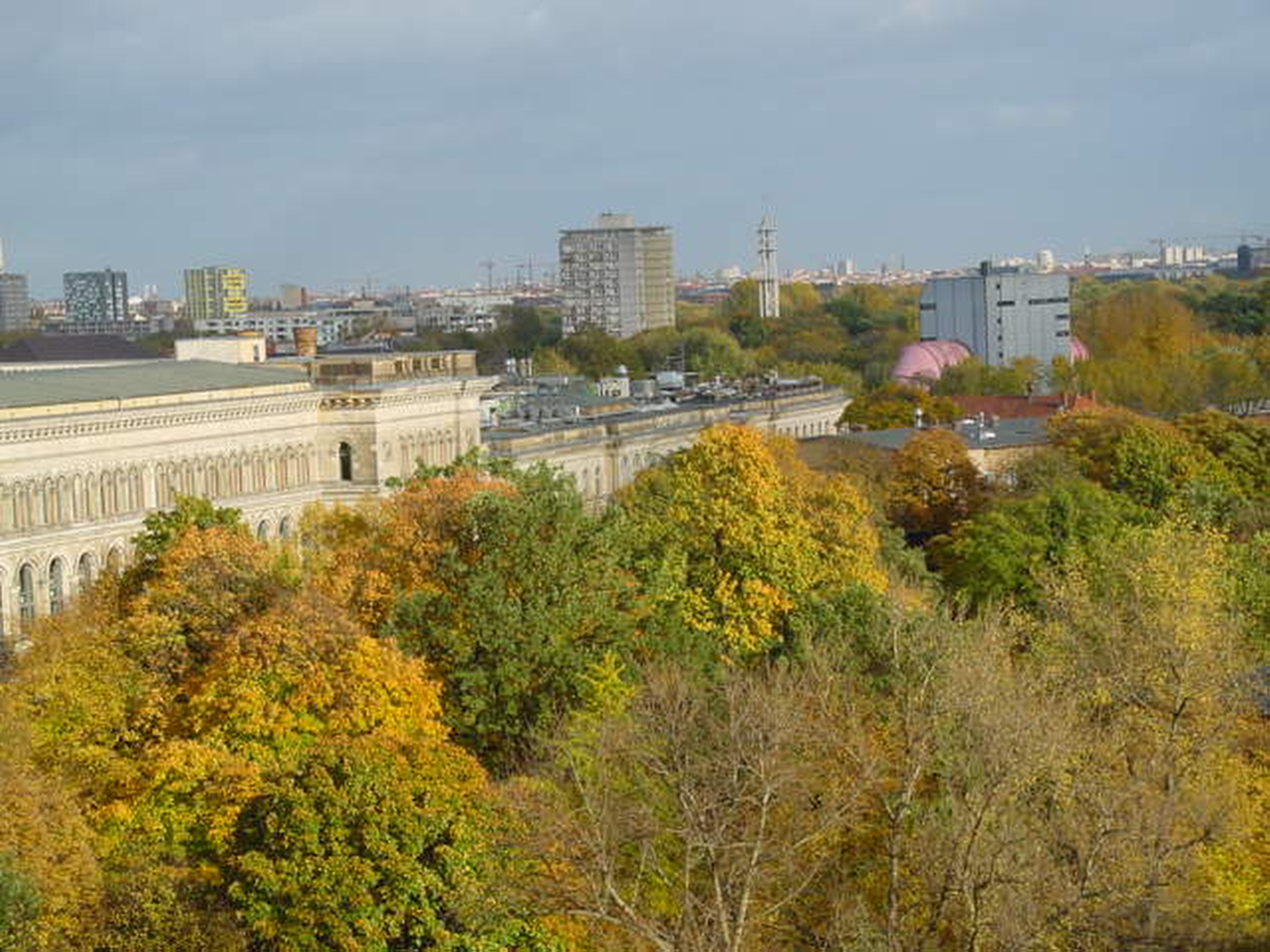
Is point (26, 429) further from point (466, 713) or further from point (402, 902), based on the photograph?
point (402, 902)

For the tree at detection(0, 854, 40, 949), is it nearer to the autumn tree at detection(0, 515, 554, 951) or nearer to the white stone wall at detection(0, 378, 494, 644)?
the autumn tree at detection(0, 515, 554, 951)

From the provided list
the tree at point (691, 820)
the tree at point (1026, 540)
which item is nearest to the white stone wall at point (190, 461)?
the tree at point (1026, 540)

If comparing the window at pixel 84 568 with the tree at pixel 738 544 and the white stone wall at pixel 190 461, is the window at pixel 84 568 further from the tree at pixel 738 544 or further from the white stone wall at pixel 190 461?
the tree at pixel 738 544

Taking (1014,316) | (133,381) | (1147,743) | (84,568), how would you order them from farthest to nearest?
(1014,316)
(133,381)
(84,568)
(1147,743)

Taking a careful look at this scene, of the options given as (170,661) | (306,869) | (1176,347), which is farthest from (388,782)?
(1176,347)

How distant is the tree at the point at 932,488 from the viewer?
95.5 m

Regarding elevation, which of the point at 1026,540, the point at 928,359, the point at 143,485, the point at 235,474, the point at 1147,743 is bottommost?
the point at 1147,743

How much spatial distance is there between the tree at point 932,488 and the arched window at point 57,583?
106ft

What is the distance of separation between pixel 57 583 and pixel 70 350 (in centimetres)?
5904

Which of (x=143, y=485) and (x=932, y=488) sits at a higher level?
(x=143, y=485)

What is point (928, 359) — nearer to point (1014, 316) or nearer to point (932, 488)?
point (1014, 316)

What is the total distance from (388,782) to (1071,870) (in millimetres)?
10576

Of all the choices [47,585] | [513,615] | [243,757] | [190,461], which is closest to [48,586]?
[47,585]

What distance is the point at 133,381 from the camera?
83.7 metres
